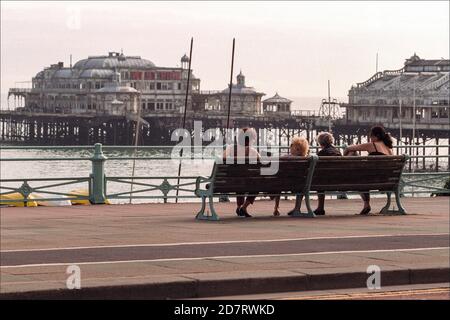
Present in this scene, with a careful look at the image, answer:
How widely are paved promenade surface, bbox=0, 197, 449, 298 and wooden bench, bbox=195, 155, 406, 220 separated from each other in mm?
364

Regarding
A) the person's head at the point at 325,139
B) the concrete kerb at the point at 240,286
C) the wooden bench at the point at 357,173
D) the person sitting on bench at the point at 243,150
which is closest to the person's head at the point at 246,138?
the person sitting on bench at the point at 243,150

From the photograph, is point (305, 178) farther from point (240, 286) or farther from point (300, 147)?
point (240, 286)

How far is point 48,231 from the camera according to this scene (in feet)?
47.7

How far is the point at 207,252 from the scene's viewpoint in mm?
12445

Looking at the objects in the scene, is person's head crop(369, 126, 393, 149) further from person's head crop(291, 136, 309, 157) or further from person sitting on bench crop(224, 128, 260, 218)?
person sitting on bench crop(224, 128, 260, 218)

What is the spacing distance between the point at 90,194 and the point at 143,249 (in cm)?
711

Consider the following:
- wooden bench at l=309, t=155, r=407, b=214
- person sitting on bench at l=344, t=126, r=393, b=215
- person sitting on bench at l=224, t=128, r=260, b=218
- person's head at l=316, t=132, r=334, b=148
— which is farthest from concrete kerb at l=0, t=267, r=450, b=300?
person's head at l=316, t=132, r=334, b=148

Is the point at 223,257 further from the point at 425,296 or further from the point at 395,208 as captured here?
the point at 395,208

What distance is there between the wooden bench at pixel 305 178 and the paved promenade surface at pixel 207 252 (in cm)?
36

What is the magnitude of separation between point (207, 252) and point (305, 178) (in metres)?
4.26

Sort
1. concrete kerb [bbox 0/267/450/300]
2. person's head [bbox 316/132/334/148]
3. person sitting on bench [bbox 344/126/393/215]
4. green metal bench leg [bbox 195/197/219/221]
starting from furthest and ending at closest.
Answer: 1. person's head [bbox 316/132/334/148]
2. person sitting on bench [bbox 344/126/393/215]
3. green metal bench leg [bbox 195/197/219/221]
4. concrete kerb [bbox 0/267/450/300]

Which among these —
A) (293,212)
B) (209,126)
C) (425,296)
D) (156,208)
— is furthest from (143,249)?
(209,126)

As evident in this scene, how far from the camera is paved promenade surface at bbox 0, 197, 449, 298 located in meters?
10.4
